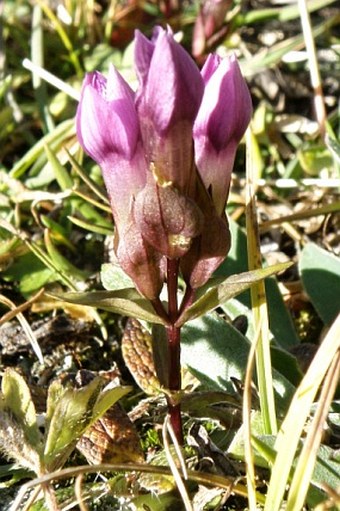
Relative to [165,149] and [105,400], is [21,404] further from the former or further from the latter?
[165,149]

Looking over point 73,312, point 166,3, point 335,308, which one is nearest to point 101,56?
point 166,3

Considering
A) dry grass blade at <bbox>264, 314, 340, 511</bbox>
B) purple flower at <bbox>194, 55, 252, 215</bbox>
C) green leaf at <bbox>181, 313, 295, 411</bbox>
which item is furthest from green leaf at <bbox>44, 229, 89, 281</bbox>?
dry grass blade at <bbox>264, 314, 340, 511</bbox>

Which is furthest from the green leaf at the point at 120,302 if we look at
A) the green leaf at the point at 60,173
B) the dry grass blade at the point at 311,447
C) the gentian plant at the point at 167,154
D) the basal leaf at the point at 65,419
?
the green leaf at the point at 60,173

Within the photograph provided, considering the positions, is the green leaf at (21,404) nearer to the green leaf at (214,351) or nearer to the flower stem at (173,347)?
the flower stem at (173,347)

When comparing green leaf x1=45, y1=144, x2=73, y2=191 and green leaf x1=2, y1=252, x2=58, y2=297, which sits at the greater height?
green leaf x1=45, y1=144, x2=73, y2=191

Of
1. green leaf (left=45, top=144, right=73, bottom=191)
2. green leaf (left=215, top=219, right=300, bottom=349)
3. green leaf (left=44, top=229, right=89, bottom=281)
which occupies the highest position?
green leaf (left=45, top=144, right=73, bottom=191)

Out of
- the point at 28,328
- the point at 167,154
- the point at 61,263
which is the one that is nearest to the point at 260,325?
the point at 167,154

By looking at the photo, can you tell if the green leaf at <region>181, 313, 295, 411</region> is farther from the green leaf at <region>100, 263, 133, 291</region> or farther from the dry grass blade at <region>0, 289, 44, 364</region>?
the dry grass blade at <region>0, 289, 44, 364</region>
